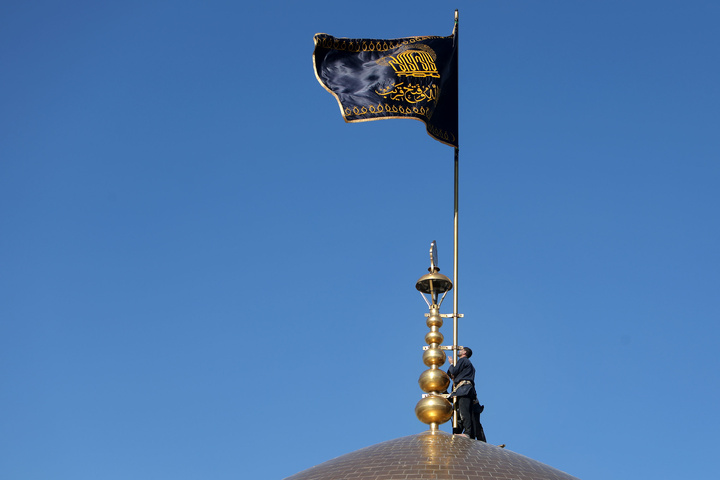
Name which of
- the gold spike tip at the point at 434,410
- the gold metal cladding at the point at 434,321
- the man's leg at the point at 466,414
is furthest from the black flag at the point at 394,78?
the gold spike tip at the point at 434,410

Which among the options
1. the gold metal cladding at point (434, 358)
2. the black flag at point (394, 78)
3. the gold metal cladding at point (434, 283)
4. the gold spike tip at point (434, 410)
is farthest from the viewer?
the black flag at point (394, 78)

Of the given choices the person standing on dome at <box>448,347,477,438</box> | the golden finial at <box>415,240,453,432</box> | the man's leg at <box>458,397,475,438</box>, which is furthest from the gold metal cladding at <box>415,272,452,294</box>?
the man's leg at <box>458,397,475,438</box>

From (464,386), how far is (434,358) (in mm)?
692

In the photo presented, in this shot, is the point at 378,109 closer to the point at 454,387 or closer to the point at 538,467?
the point at 454,387

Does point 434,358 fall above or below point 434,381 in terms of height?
above

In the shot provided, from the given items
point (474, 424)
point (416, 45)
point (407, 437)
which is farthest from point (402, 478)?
point (416, 45)

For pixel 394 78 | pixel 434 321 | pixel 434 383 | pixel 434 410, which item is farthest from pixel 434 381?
pixel 394 78

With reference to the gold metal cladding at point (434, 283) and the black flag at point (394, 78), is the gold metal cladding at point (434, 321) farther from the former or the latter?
the black flag at point (394, 78)

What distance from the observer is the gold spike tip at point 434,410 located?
16.8m

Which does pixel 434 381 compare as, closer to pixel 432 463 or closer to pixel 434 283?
pixel 434 283

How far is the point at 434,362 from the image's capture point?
17.4 meters

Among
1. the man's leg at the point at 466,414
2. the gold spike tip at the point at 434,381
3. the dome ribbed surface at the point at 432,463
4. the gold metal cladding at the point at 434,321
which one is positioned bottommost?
the dome ribbed surface at the point at 432,463

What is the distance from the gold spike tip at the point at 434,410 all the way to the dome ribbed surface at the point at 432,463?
51 centimetres

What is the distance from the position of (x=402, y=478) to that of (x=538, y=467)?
2.48m
